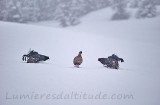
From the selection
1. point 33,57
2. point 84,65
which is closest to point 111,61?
point 84,65

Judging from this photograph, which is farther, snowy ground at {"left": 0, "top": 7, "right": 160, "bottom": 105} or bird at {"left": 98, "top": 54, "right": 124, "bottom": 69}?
bird at {"left": 98, "top": 54, "right": 124, "bottom": 69}

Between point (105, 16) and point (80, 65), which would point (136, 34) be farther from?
point (80, 65)

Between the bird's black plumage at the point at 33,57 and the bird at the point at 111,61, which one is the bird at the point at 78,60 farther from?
the bird's black plumage at the point at 33,57

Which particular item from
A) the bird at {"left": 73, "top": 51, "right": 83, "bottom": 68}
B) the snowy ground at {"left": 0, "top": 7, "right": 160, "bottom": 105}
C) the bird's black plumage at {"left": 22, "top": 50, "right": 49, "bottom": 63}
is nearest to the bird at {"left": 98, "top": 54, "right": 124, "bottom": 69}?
the snowy ground at {"left": 0, "top": 7, "right": 160, "bottom": 105}

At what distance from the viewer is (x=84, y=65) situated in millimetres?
3707

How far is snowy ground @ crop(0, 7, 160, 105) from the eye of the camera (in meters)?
3.46

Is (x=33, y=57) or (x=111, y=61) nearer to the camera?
(x=33, y=57)

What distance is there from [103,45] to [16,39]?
3.78ft

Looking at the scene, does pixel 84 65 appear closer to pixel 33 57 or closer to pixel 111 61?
pixel 111 61

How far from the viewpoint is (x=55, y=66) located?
3637 mm

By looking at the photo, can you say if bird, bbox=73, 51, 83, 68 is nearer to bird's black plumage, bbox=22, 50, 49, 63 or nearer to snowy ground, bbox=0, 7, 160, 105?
snowy ground, bbox=0, 7, 160, 105

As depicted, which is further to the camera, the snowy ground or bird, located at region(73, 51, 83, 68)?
bird, located at region(73, 51, 83, 68)

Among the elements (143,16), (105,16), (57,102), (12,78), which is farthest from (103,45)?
(12,78)

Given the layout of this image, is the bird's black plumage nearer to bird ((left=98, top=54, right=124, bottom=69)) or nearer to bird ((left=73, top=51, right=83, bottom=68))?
bird ((left=73, top=51, right=83, bottom=68))
